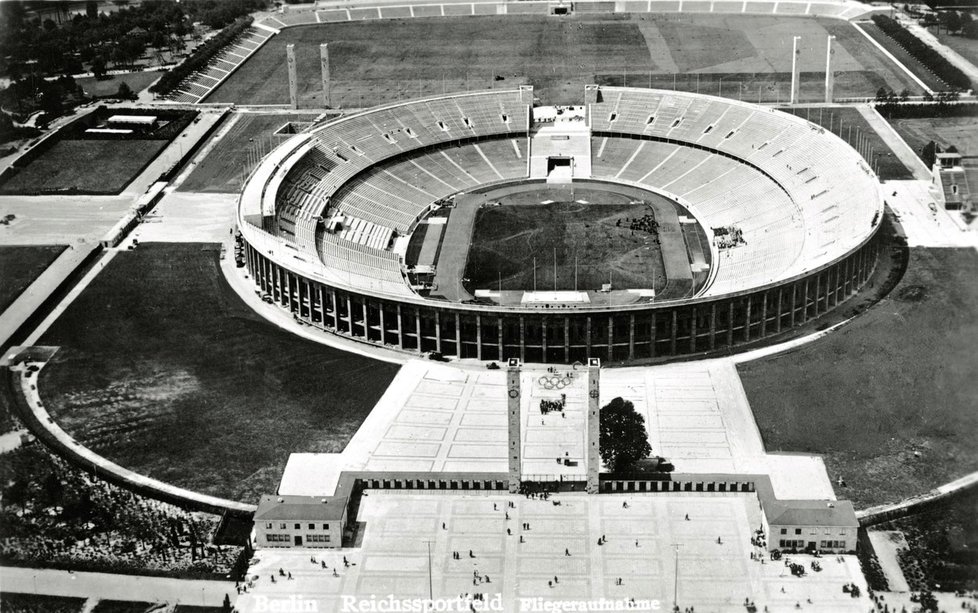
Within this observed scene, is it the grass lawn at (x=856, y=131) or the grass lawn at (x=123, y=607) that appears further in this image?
the grass lawn at (x=856, y=131)

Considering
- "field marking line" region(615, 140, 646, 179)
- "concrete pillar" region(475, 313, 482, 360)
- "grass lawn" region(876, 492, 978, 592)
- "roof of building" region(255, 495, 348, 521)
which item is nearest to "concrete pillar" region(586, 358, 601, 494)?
"roof of building" region(255, 495, 348, 521)

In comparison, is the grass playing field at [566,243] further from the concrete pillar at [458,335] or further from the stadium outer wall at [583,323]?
the concrete pillar at [458,335]

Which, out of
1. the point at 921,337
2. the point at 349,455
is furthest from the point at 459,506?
the point at 921,337

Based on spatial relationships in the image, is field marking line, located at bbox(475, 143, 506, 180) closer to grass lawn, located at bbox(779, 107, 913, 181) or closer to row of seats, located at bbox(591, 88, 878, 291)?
row of seats, located at bbox(591, 88, 878, 291)

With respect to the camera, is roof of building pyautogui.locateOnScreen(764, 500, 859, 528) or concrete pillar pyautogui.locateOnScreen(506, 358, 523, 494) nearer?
roof of building pyautogui.locateOnScreen(764, 500, 859, 528)

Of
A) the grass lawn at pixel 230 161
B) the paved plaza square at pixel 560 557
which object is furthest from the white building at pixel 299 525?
the grass lawn at pixel 230 161

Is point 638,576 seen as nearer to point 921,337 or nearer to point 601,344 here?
point 601,344
